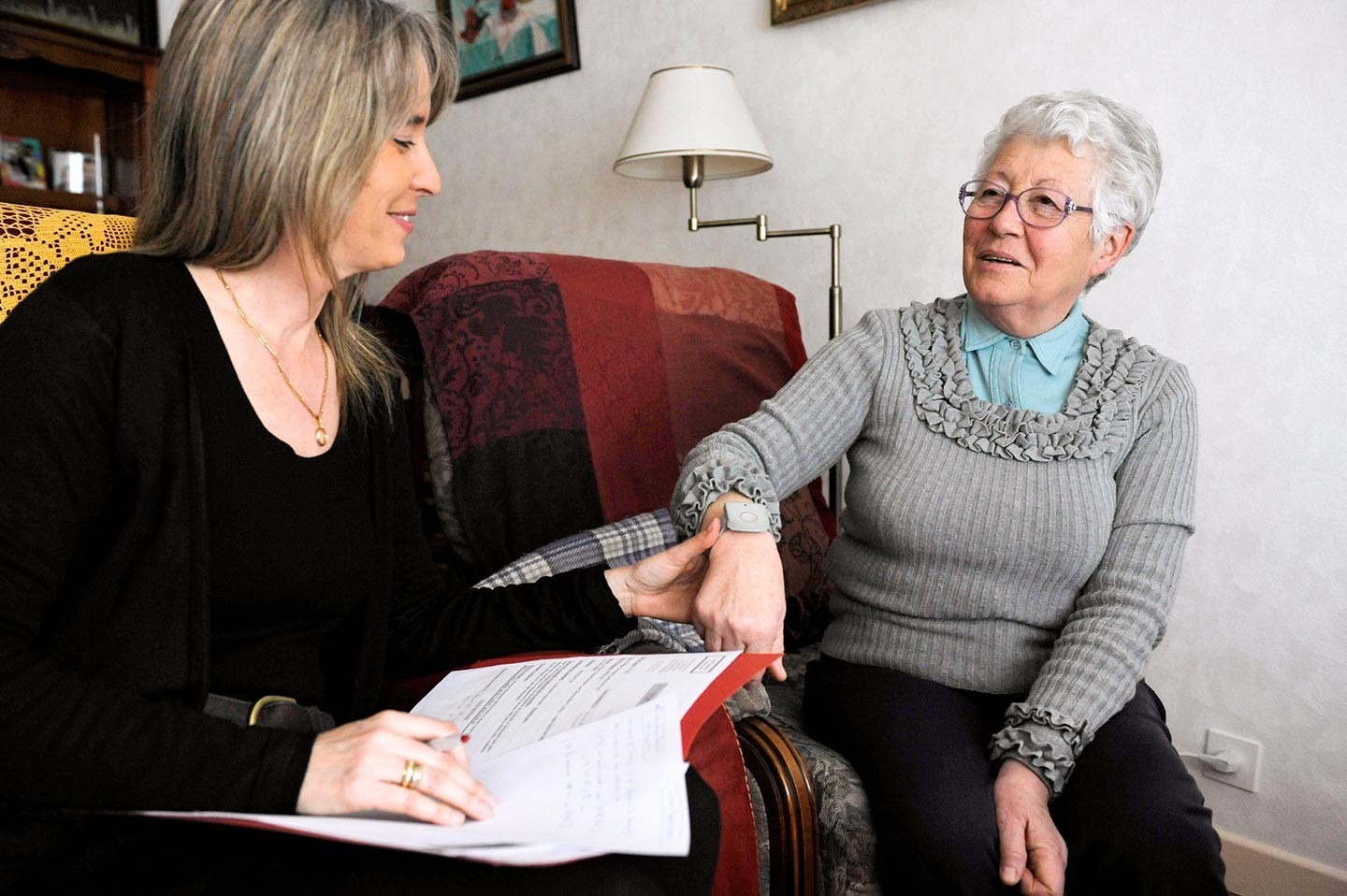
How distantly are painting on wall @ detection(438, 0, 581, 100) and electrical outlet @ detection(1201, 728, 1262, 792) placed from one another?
223cm

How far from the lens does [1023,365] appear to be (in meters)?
1.49

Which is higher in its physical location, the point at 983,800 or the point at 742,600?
the point at 742,600

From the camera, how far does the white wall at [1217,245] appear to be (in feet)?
5.91

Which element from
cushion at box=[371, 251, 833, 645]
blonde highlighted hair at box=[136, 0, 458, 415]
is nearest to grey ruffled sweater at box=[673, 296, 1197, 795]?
cushion at box=[371, 251, 833, 645]

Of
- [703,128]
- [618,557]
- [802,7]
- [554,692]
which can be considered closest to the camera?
[554,692]

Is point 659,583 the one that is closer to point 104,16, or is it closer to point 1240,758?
point 1240,758

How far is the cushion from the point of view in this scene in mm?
1615

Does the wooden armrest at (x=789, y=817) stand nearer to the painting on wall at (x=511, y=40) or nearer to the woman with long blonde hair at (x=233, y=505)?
the woman with long blonde hair at (x=233, y=505)

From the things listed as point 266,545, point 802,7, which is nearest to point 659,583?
point 266,545

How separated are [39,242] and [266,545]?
0.51m

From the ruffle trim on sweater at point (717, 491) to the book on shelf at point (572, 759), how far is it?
13.0 inches

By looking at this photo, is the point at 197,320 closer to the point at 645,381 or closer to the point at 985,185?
the point at 645,381

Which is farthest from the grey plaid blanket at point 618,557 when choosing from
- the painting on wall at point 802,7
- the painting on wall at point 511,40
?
the painting on wall at point 511,40

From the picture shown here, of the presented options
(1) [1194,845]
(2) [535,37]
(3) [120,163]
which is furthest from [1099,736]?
(3) [120,163]
